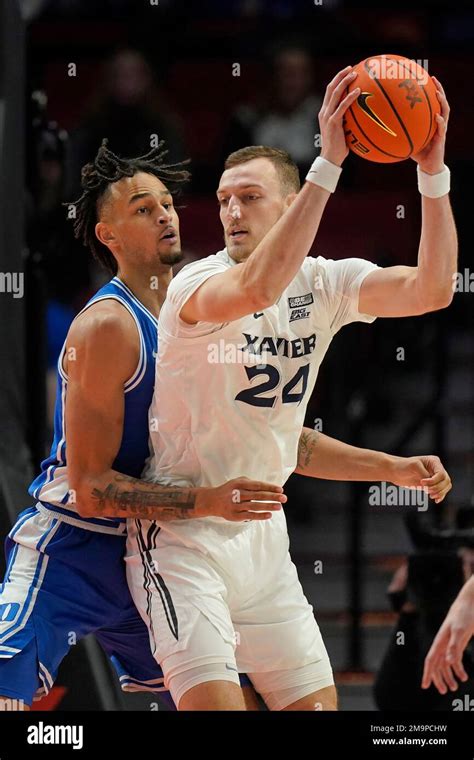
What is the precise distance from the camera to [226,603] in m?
3.21

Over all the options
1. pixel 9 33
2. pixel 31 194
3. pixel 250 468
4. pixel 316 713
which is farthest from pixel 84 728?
pixel 9 33

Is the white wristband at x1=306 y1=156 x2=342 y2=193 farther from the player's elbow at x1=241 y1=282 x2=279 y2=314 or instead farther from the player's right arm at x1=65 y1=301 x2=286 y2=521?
the player's right arm at x1=65 y1=301 x2=286 y2=521

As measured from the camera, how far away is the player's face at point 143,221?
11.7 feet

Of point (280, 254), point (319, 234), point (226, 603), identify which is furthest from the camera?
point (319, 234)

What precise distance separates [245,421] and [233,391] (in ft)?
0.29

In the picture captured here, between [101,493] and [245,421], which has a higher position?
[245,421]

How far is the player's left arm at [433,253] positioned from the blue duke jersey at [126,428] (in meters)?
0.72

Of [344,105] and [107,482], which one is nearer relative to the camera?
[344,105]

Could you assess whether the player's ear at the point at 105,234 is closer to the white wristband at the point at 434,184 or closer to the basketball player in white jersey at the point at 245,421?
the basketball player in white jersey at the point at 245,421

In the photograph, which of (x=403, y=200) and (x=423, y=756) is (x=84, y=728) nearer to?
(x=423, y=756)

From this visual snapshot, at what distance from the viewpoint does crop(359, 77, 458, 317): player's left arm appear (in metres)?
3.06

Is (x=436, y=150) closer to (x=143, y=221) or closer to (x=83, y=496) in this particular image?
(x=143, y=221)

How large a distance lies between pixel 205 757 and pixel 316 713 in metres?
0.62

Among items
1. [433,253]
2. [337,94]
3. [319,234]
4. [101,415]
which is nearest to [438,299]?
[433,253]
